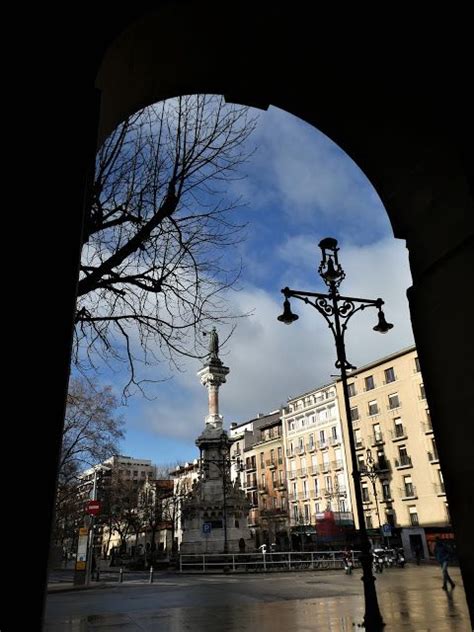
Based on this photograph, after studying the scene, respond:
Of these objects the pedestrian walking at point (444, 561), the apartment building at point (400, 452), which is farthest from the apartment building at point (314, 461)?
the pedestrian walking at point (444, 561)

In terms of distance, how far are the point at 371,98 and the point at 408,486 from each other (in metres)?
43.3

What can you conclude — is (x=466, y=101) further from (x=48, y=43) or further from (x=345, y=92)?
(x=48, y=43)

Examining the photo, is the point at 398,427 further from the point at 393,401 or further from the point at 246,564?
the point at 246,564

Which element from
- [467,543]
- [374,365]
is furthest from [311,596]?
[374,365]

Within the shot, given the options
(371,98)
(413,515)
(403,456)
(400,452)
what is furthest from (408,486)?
(371,98)

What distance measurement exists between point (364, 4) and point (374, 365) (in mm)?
46198

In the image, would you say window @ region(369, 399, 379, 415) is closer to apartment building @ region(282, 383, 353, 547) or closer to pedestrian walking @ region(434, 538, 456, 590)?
apartment building @ region(282, 383, 353, 547)

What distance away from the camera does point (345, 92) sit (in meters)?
3.66

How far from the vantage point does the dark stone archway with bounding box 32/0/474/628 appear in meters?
2.94

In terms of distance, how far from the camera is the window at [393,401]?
145ft

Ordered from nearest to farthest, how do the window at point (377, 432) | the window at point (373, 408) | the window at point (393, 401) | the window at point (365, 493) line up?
the window at point (393, 401)
the window at point (365, 493)
the window at point (377, 432)
the window at point (373, 408)

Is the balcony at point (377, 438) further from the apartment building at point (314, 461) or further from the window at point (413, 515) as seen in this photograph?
the window at point (413, 515)

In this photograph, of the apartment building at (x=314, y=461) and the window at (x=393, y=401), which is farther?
the apartment building at (x=314, y=461)

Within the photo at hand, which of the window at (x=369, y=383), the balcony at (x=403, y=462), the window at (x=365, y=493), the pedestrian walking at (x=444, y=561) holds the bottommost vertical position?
the pedestrian walking at (x=444, y=561)
